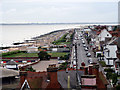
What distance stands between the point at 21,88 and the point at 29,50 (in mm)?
56835

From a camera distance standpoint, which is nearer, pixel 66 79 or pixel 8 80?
pixel 66 79

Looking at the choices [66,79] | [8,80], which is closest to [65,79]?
[66,79]

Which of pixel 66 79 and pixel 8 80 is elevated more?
pixel 66 79

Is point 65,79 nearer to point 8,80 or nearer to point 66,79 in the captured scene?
point 66,79

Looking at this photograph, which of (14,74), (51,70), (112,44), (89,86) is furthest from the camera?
(112,44)

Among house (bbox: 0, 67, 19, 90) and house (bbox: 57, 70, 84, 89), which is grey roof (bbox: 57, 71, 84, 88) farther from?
house (bbox: 0, 67, 19, 90)

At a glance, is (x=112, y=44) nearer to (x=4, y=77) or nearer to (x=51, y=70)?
(x=4, y=77)

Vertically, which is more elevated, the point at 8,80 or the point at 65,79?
the point at 65,79

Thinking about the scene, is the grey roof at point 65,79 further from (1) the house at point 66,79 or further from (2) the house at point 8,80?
(2) the house at point 8,80

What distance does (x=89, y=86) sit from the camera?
31.0ft

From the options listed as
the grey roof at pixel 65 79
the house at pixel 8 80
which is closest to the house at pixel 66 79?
the grey roof at pixel 65 79

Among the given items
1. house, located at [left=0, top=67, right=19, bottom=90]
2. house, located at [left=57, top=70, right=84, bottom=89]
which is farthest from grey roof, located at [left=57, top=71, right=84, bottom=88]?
house, located at [left=0, top=67, right=19, bottom=90]

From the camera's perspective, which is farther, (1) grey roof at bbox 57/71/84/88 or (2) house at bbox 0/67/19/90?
(2) house at bbox 0/67/19/90

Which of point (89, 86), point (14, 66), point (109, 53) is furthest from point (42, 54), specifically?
point (89, 86)
